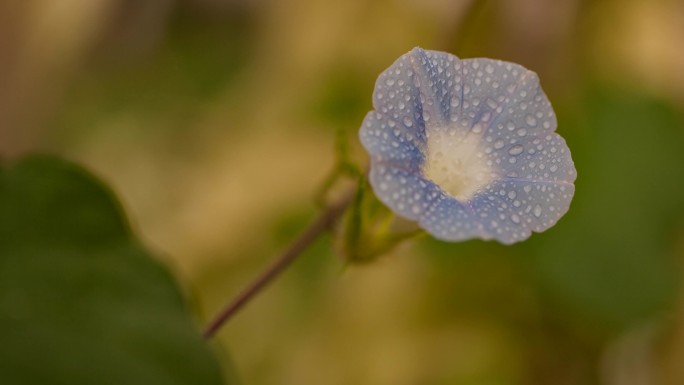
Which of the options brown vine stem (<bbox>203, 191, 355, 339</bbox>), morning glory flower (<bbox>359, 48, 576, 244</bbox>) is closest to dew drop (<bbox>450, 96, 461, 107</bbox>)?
morning glory flower (<bbox>359, 48, 576, 244</bbox>)

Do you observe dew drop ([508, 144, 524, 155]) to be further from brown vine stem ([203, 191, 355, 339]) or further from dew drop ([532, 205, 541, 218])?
brown vine stem ([203, 191, 355, 339])

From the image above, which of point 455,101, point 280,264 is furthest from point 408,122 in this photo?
point 280,264

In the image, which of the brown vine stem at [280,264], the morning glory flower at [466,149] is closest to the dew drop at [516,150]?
the morning glory flower at [466,149]

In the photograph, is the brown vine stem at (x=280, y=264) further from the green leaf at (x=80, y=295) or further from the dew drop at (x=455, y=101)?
the dew drop at (x=455, y=101)

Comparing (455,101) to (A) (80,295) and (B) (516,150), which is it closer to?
(B) (516,150)

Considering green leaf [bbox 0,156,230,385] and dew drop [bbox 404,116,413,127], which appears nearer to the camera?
dew drop [bbox 404,116,413,127]

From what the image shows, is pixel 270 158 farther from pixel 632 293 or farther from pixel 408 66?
pixel 408 66
